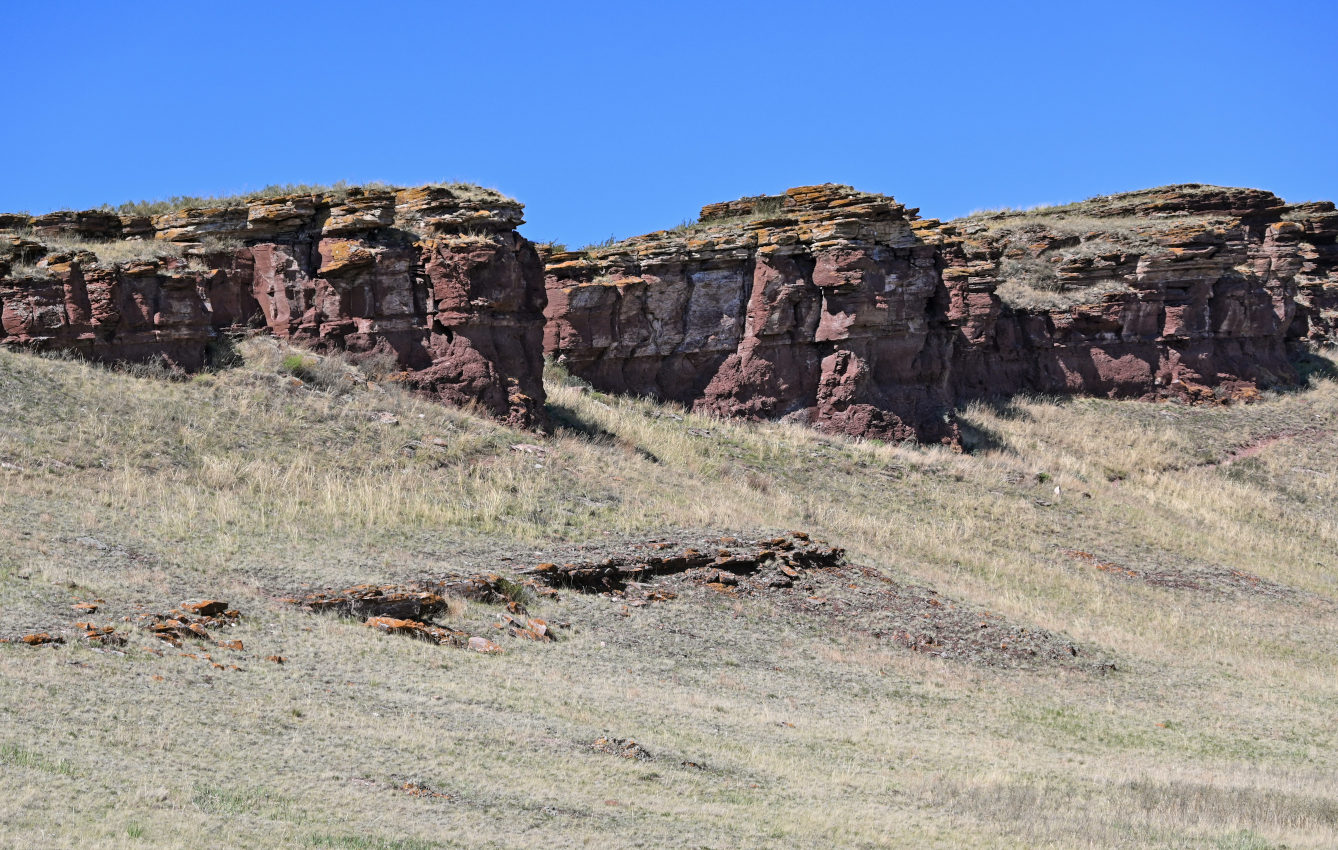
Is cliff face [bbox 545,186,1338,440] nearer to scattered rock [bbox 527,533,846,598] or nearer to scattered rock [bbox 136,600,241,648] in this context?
scattered rock [bbox 527,533,846,598]

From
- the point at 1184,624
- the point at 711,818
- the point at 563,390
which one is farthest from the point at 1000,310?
the point at 711,818

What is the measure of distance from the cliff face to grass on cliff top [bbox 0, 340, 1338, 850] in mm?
1920

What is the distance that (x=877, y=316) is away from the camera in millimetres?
36688

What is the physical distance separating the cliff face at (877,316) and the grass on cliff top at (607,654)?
1.92 metres

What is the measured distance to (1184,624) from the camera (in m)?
23.1

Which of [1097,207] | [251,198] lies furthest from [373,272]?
[1097,207]

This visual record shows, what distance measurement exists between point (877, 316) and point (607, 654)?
21744mm

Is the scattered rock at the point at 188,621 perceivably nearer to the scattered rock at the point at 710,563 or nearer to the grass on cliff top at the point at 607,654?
the grass on cliff top at the point at 607,654

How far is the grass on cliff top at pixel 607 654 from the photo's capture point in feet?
32.6

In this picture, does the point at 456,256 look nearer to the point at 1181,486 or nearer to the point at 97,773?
the point at 1181,486

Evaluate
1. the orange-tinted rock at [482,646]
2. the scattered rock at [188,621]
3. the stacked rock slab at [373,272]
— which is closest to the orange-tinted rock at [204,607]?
the scattered rock at [188,621]

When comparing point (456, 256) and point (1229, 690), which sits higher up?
point (456, 256)

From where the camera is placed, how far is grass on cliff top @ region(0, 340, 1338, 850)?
32.6ft

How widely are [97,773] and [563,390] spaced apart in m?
26.2
